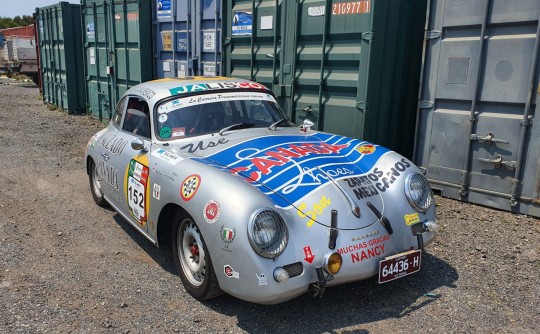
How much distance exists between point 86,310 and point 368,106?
4215 mm

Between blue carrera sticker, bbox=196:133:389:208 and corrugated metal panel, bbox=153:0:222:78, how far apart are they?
474cm

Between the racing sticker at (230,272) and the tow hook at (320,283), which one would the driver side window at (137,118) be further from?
the tow hook at (320,283)

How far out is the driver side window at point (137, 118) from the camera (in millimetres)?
4504

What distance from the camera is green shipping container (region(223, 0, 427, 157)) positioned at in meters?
6.10

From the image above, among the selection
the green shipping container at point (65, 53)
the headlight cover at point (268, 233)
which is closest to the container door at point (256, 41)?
the headlight cover at point (268, 233)

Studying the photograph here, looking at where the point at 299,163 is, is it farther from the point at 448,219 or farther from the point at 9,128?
the point at 9,128

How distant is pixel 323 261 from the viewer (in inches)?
119

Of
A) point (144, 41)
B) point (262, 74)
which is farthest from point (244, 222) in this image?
point (144, 41)

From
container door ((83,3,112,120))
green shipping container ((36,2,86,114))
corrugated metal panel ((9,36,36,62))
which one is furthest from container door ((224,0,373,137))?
corrugated metal panel ((9,36,36,62))

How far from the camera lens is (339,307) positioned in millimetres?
3416

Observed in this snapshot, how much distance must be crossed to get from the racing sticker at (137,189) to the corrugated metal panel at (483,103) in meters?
3.74

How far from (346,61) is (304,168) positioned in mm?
3151

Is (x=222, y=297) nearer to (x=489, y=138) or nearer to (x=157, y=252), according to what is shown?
(x=157, y=252)

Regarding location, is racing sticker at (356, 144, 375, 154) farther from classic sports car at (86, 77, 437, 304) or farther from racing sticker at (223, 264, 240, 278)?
racing sticker at (223, 264, 240, 278)
